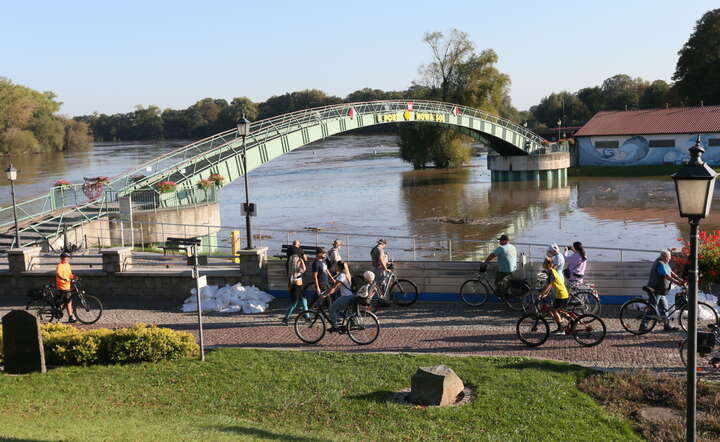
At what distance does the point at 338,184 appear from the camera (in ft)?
199

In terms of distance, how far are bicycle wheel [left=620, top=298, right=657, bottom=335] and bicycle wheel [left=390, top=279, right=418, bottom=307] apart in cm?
445

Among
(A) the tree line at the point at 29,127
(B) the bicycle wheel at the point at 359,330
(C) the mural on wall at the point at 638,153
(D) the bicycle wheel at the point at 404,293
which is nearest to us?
(B) the bicycle wheel at the point at 359,330

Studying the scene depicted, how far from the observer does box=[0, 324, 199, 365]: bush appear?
434 inches

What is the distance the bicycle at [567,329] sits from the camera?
11.5m

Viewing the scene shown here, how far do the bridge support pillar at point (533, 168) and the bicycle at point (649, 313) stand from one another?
153ft

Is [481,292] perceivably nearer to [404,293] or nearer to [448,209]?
[404,293]

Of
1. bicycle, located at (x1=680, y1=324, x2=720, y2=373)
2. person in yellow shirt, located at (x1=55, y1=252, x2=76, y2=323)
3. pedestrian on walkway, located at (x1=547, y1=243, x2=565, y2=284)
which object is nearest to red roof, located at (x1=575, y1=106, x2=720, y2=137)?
pedestrian on walkway, located at (x1=547, y1=243, x2=565, y2=284)

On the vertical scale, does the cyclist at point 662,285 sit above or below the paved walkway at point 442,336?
above

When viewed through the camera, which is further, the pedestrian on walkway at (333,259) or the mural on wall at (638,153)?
the mural on wall at (638,153)

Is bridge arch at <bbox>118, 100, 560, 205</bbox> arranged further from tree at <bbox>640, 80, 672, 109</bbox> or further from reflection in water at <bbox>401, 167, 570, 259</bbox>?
tree at <bbox>640, 80, 672, 109</bbox>

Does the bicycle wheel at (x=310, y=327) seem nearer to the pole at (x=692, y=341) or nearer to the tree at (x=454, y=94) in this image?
the pole at (x=692, y=341)

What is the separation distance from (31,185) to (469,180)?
1494 inches

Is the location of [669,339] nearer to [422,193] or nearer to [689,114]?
[422,193]

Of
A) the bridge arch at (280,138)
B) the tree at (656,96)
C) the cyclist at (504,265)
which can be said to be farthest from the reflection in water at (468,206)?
the tree at (656,96)
